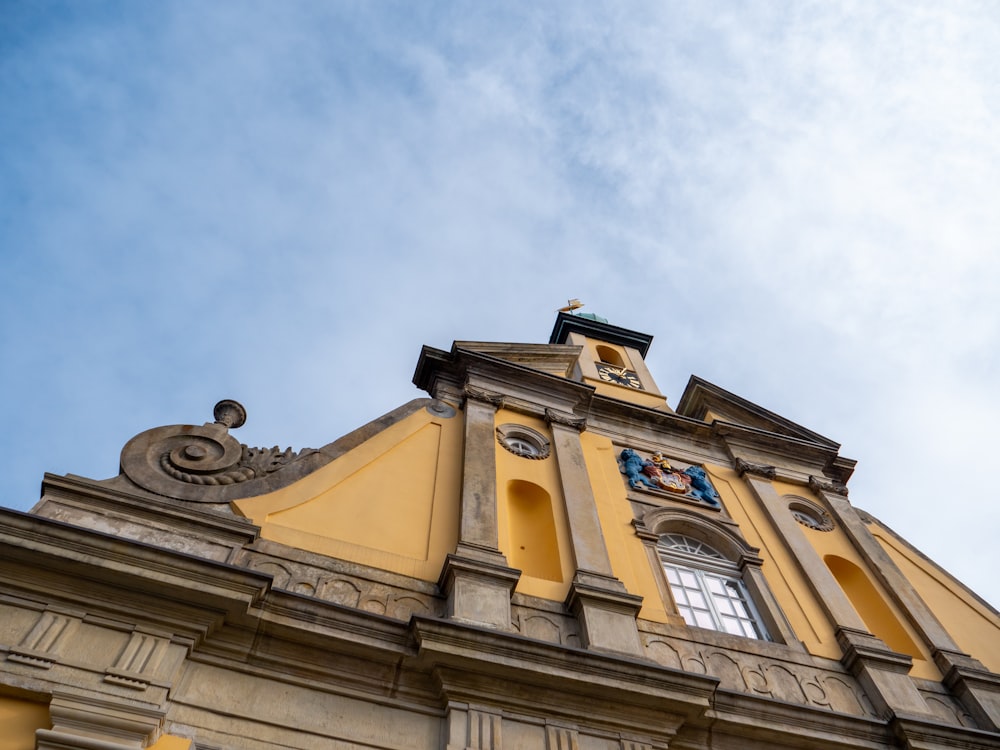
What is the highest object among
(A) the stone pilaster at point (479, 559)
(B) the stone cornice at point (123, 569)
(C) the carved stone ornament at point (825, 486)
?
(C) the carved stone ornament at point (825, 486)

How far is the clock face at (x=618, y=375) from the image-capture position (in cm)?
1681

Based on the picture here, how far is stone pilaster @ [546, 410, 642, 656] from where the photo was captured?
8422mm

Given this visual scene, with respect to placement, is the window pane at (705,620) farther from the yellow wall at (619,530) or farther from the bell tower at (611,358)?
the bell tower at (611,358)

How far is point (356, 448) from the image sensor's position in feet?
33.8

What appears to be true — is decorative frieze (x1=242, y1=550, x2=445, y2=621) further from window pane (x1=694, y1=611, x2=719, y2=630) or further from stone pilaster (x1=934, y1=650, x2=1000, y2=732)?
stone pilaster (x1=934, y1=650, x2=1000, y2=732)

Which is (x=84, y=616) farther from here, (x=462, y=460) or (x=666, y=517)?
(x=666, y=517)

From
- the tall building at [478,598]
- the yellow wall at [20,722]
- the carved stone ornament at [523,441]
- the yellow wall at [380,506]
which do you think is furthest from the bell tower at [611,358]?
the yellow wall at [20,722]

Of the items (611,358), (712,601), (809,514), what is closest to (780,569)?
(712,601)

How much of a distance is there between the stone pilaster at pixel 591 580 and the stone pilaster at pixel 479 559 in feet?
2.75

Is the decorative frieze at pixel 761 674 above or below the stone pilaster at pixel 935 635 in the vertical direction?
below

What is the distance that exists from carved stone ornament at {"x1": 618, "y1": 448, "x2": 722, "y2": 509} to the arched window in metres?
0.80

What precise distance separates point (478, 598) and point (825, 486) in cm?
791

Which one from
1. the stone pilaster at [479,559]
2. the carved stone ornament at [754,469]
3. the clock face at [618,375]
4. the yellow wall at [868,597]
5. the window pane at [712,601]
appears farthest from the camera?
the clock face at [618,375]

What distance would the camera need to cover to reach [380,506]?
372 inches
